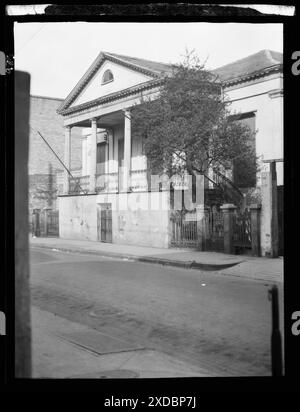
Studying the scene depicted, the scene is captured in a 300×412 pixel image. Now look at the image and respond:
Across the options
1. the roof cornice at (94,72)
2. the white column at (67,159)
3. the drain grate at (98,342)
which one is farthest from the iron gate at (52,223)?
the drain grate at (98,342)

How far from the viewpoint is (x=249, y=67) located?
19016mm

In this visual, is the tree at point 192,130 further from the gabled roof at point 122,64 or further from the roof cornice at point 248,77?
the gabled roof at point 122,64

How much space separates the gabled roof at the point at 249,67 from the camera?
17.6 metres

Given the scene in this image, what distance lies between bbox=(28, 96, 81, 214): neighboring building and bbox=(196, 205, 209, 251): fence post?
6438mm

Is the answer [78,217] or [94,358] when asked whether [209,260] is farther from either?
[78,217]

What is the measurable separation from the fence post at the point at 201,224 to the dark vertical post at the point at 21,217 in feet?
44.8

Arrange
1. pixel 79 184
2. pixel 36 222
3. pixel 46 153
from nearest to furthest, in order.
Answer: pixel 46 153
pixel 79 184
pixel 36 222

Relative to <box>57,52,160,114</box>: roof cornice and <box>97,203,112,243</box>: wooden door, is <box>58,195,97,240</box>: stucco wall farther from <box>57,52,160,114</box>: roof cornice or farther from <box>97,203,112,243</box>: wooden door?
<box>57,52,160,114</box>: roof cornice

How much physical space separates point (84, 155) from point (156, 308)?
67.8 ft

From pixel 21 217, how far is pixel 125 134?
65.2ft

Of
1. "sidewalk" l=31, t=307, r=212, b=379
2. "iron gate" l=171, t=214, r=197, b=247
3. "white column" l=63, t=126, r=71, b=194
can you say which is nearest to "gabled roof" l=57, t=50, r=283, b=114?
"white column" l=63, t=126, r=71, b=194

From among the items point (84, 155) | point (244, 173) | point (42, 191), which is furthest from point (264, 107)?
point (84, 155)

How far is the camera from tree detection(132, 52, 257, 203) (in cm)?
1597
